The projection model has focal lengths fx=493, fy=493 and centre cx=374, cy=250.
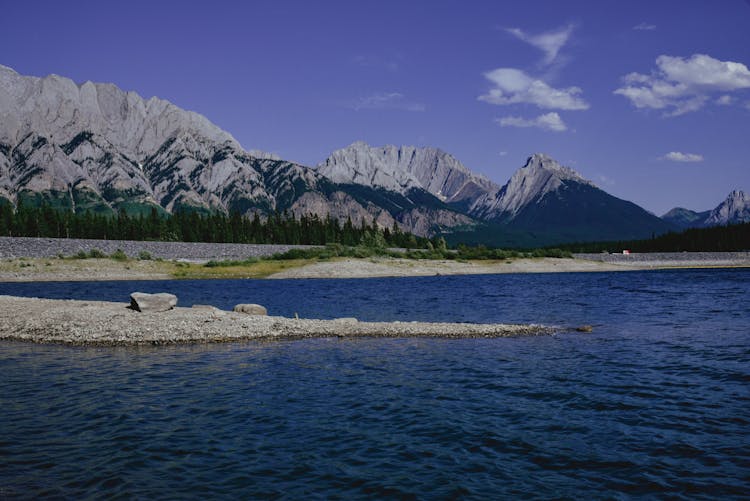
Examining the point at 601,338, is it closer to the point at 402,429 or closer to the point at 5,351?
the point at 402,429

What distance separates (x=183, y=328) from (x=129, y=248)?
3710 inches

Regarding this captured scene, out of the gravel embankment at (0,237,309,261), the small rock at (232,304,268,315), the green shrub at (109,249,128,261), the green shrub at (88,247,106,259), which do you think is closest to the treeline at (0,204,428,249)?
the gravel embankment at (0,237,309,261)

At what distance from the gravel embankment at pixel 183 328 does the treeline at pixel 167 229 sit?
439 ft

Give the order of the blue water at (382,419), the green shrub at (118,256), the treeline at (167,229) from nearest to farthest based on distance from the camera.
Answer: the blue water at (382,419)
the green shrub at (118,256)
the treeline at (167,229)

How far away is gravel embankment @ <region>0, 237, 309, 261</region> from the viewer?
97.6 m

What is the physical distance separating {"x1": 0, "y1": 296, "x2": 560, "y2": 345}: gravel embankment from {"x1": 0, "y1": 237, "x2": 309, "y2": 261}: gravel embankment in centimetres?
7402

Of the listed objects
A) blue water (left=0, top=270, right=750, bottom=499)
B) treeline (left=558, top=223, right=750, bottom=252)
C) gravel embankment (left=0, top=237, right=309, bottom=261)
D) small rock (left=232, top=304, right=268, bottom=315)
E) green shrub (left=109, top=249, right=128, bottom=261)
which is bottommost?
blue water (left=0, top=270, right=750, bottom=499)

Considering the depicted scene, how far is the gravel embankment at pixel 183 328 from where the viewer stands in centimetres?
2973

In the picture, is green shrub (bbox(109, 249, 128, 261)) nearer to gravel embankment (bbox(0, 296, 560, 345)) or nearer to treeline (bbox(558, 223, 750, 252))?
gravel embankment (bbox(0, 296, 560, 345))

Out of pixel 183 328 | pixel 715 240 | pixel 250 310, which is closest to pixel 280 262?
pixel 250 310

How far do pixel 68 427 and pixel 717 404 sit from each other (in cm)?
2174

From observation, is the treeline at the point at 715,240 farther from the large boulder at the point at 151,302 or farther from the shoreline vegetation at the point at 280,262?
the large boulder at the point at 151,302

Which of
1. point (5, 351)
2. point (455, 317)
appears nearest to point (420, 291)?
point (455, 317)

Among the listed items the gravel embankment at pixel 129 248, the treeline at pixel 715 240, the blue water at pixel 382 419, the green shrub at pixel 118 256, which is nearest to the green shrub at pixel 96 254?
the green shrub at pixel 118 256
